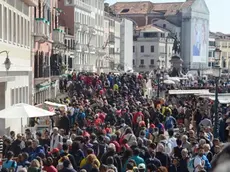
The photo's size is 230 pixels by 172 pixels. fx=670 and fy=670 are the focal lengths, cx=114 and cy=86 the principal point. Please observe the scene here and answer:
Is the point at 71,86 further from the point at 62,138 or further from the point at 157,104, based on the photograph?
the point at 62,138

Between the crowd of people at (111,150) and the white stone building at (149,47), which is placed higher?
the white stone building at (149,47)

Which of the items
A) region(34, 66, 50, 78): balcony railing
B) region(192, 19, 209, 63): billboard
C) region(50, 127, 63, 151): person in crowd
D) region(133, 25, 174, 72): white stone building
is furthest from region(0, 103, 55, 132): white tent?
region(192, 19, 209, 63): billboard

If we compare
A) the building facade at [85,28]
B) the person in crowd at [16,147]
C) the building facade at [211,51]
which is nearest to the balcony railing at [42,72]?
the person in crowd at [16,147]

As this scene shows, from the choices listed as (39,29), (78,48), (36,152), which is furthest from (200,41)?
(36,152)

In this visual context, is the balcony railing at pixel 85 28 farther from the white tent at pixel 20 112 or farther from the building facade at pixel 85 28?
the white tent at pixel 20 112

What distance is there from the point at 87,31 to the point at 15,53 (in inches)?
2263

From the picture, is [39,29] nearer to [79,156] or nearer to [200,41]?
[79,156]

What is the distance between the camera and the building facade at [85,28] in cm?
7938

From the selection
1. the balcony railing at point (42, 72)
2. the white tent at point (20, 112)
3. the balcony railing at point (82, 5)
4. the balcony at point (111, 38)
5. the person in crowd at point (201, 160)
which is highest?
the balcony railing at point (82, 5)

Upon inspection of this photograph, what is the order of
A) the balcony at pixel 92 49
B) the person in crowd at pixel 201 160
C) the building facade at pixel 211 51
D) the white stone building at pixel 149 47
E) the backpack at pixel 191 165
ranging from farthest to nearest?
the building facade at pixel 211 51, the white stone building at pixel 149 47, the balcony at pixel 92 49, the backpack at pixel 191 165, the person in crowd at pixel 201 160

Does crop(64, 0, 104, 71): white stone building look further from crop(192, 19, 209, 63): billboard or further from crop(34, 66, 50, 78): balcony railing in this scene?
crop(192, 19, 209, 63): billboard

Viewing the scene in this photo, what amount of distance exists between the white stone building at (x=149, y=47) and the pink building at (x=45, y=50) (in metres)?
88.1

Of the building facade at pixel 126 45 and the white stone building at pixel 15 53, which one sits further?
the building facade at pixel 126 45

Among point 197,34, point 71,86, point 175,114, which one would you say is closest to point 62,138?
point 175,114
